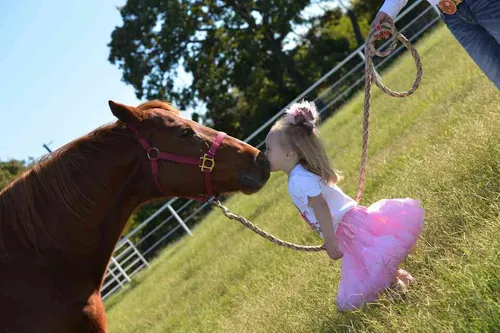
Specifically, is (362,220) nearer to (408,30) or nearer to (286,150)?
(286,150)

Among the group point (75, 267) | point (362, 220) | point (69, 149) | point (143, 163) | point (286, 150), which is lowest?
point (362, 220)

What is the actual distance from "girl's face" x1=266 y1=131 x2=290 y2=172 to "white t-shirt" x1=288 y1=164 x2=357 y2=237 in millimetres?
87

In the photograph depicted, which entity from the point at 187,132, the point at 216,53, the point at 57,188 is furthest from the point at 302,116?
the point at 216,53

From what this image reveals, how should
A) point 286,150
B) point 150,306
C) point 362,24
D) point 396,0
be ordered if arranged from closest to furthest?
point 396,0 → point 286,150 → point 150,306 → point 362,24

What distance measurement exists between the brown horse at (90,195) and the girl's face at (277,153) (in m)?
0.10

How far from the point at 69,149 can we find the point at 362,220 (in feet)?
5.86

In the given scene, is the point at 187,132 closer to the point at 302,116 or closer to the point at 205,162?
the point at 205,162

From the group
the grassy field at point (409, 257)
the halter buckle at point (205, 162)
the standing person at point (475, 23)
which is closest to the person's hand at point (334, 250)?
the grassy field at point (409, 257)

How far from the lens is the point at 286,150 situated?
10.2 feet

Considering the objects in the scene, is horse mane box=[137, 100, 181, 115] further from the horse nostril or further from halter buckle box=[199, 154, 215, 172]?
the horse nostril

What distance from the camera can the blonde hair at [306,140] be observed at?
9.87 ft

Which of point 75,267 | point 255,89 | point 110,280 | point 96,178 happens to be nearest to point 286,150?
point 96,178

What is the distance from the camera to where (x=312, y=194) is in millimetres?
2904

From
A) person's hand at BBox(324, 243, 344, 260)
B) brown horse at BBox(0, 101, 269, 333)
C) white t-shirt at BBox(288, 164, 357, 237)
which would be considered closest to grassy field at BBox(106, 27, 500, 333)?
person's hand at BBox(324, 243, 344, 260)
